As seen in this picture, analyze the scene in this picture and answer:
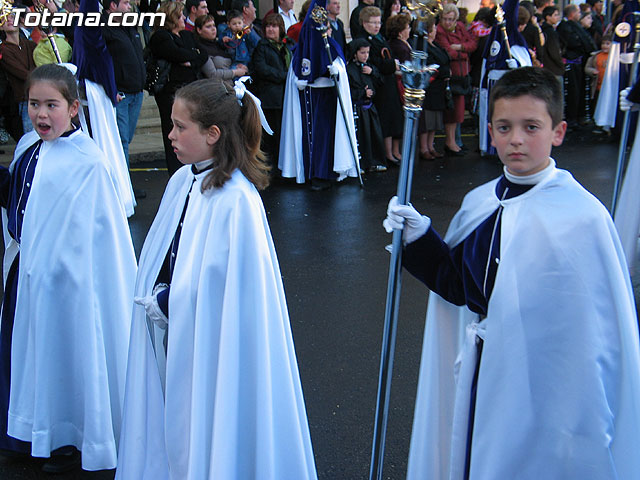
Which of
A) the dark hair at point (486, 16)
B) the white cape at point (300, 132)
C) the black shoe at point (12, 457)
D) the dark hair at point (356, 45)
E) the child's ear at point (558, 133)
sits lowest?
the black shoe at point (12, 457)

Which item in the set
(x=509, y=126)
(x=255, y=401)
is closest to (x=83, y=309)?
(x=255, y=401)

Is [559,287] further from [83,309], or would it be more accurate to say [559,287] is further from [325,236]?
[325,236]

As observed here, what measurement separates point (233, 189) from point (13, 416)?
168 cm

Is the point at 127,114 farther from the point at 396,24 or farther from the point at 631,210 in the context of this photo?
the point at 631,210

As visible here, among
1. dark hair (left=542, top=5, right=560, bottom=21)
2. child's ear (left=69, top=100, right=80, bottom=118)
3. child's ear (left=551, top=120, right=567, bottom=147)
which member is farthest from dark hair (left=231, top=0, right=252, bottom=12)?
child's ear (left=551, top=120, right=567, bottom=147)

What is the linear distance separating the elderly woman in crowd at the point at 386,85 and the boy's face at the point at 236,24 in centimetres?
160

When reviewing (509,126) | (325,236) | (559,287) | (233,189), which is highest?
(509,126)

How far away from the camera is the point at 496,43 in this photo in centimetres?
1048

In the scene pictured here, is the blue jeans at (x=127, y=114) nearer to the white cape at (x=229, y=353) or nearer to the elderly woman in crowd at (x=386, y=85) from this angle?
the elderly woman in crowd at (x=386, y=85)

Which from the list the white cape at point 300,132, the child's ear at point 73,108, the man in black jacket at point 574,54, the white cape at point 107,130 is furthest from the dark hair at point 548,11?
the child's ear at point 73,108

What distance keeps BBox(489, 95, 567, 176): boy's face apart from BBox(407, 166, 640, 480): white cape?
9cm

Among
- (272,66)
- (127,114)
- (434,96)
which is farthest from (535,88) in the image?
(434,96)

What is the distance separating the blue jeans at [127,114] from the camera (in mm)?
8406

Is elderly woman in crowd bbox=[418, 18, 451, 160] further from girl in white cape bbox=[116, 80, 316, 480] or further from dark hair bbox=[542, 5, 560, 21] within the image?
girl in white cape bbox=[116, 80, 316, 480]
